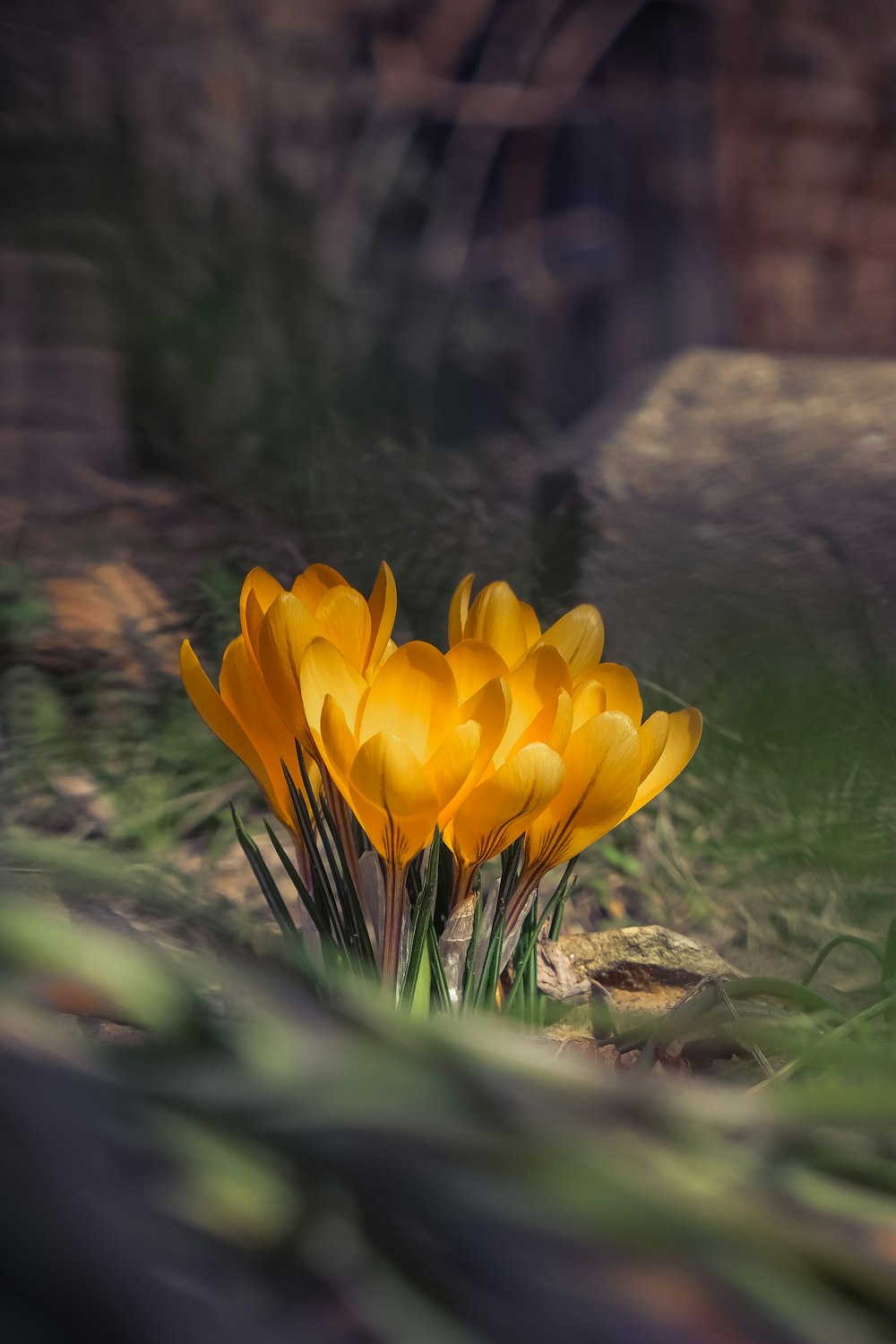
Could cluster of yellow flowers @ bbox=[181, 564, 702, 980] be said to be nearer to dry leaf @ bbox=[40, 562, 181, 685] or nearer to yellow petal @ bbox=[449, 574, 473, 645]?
yellow petal @ bbox=[449, 574, 473, 645]

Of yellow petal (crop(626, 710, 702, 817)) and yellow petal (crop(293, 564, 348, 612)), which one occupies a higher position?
yellow petal (crop(293, 564, 348, 612))

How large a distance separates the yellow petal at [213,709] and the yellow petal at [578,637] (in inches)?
2.9

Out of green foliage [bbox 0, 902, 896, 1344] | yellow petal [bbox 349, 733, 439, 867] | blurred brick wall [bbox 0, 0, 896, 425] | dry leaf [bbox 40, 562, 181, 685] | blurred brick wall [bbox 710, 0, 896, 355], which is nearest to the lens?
green foliage [bbox 0, 902, 896, 1344]

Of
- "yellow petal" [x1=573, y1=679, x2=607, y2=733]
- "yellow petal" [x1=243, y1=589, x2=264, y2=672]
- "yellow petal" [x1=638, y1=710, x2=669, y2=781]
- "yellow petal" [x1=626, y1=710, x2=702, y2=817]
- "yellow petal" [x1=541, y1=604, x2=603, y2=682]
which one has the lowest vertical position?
"yellow petal" [x1=626, y1=710, x2=702, y2=817]

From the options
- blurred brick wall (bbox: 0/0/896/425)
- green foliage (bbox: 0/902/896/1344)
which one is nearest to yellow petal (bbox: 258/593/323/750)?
green foliage (bbox: 0/902/896/1344)

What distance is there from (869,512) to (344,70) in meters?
0.99

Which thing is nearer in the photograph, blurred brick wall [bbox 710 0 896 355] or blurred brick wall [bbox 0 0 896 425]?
blurred brick wall [bbox 0 0 896 425]

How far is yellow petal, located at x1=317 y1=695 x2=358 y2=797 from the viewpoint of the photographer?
7.1 inches

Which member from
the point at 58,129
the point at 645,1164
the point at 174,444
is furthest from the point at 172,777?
the point at 645,1164

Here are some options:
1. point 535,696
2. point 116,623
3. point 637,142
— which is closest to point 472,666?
point 535,696

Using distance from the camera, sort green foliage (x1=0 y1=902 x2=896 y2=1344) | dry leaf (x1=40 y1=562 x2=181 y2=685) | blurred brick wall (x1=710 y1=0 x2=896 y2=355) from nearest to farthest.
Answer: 1. green foliage (x1=0 y1=902 x2=896 y2=1344)
2. dry leaf (x1=40 y1=562 x2=181 y2=685)
3. blurred brick wall (x1=710 y1=0 x2=896 y2=355)

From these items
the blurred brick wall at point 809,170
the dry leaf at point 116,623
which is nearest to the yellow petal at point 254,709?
the dry leaf at point 116,623

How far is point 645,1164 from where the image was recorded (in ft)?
0.20

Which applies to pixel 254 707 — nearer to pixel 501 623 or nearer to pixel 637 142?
pixel 501 623
